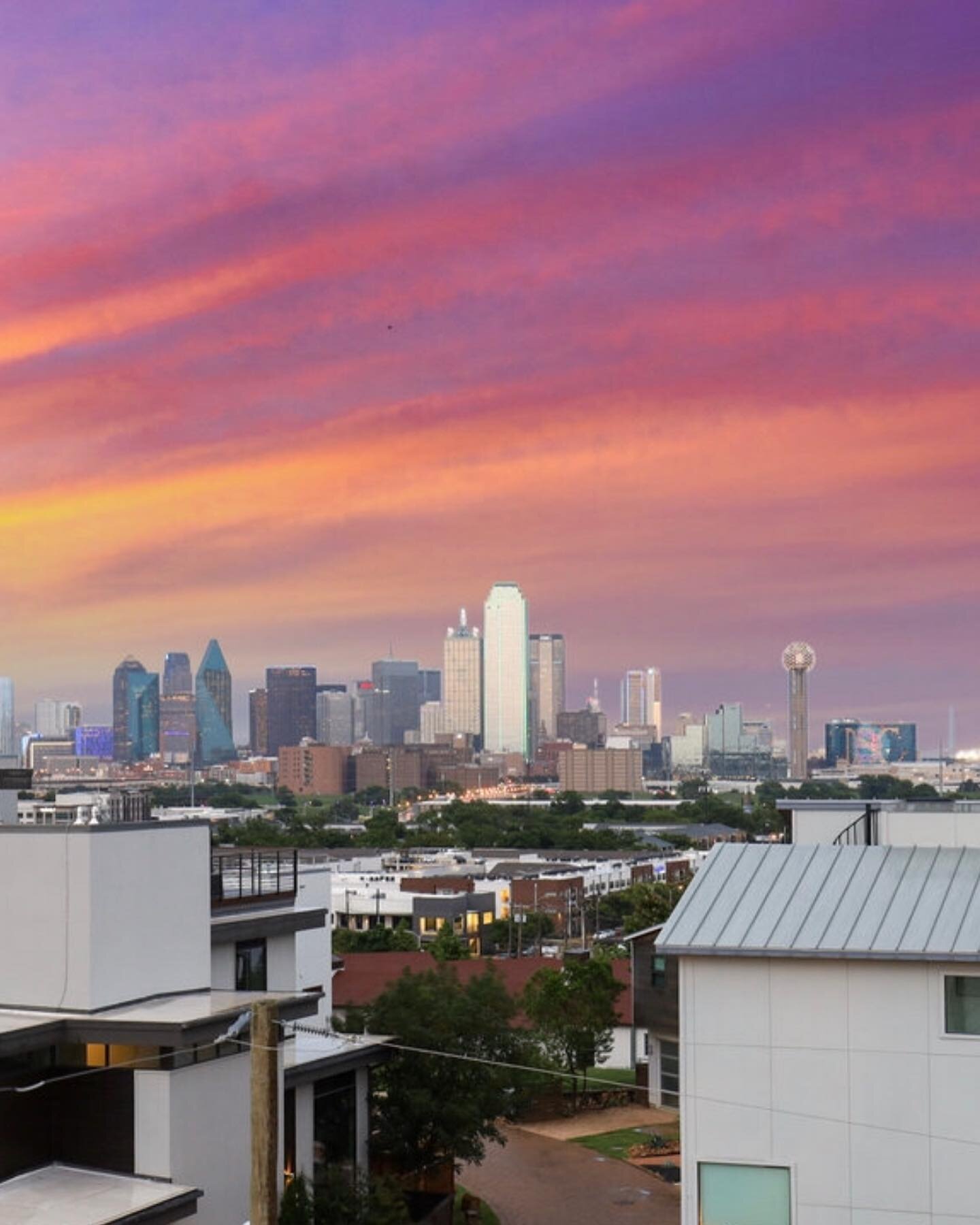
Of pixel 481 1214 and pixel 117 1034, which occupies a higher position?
pixel 117 1034

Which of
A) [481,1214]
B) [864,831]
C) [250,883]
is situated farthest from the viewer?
[481,1214]

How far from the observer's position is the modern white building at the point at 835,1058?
1708 centimetres

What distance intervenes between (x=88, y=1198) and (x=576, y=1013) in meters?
27.0

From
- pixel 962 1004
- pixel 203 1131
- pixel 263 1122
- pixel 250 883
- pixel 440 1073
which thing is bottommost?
pixel 440 1073

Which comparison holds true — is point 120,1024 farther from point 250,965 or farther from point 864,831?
point 864,831

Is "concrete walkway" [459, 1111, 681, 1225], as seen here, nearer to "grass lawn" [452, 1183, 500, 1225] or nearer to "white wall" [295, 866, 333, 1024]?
"grass lawn" [452, 1183, 500, 1225]

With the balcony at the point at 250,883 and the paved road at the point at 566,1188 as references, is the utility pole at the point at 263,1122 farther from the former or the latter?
the paved road at the point at 566,1188

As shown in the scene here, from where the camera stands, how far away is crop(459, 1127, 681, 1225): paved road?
33938mm

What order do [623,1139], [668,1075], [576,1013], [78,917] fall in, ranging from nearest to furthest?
[78,917] → [623,1139] → [668,1075] → [576,1013]

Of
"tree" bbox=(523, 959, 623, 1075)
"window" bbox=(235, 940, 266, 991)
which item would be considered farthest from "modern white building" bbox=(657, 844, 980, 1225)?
"tree" bbox=(523, 959, 623, 1075)

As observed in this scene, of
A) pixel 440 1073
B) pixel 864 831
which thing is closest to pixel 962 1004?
pixel 864 831

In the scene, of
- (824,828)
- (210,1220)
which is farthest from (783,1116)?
(210,1220)

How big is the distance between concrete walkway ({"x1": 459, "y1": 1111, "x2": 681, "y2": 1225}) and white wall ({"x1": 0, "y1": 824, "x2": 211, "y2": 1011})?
12383mm

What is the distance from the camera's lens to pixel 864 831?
20922mm
